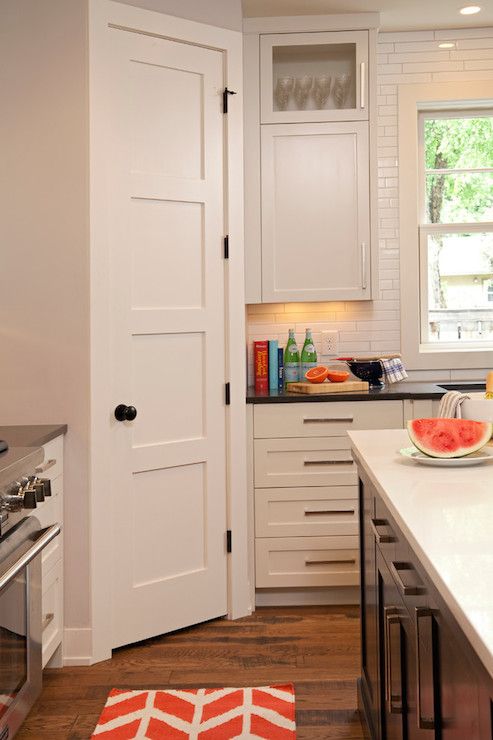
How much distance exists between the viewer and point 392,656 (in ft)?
6.79

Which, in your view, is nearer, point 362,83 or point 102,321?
point 102,321

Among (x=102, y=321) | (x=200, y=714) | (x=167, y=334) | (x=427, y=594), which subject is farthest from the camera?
(x=167, y=334)

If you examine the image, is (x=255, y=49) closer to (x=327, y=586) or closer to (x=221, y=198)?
(x=221, y=198)

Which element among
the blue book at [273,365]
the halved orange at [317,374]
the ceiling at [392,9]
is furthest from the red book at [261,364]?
the ceiling at [392,9]

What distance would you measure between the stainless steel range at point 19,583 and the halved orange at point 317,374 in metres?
1.96

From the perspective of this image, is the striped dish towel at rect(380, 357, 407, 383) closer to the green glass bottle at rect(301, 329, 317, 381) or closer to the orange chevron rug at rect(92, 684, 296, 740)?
the green glass bottle at rect(301, 329, 317, 381)

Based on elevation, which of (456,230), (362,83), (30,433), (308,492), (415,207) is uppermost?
(362,83)

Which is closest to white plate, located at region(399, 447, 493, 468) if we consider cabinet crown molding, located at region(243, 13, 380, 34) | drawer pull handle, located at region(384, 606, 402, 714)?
drawer pull handle, located at region(384, 606, 402, 714)

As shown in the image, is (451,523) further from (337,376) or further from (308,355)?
(308,355)

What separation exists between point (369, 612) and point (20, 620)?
3.34ft

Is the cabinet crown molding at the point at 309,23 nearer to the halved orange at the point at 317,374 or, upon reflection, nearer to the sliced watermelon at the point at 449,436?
the halved orange at the point at 317,374

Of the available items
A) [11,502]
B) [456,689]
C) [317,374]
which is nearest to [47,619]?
[11,502]

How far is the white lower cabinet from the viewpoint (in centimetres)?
423

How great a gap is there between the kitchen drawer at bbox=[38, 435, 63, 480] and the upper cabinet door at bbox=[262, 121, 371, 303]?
4.90 feet
